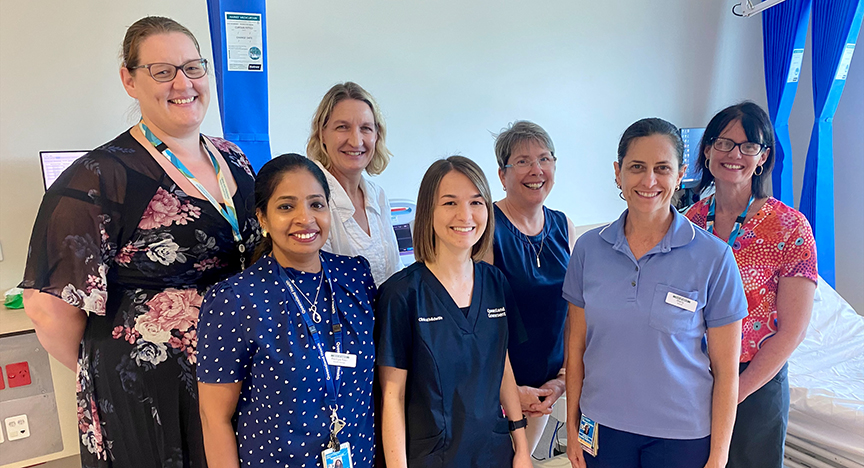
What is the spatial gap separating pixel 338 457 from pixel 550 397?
0.80 m

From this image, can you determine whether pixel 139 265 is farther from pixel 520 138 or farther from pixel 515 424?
pixel 520 138

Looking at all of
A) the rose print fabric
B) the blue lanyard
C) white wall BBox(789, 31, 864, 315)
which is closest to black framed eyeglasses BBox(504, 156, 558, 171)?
the blue lanyard

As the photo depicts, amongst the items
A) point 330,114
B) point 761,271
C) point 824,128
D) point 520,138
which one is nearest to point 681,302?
point 761,271

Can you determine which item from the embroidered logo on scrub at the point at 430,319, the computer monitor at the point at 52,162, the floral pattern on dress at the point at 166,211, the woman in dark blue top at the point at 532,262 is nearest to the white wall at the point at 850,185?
the woman in dark blue top at the point at 532,262

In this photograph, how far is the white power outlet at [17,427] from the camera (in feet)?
6.54

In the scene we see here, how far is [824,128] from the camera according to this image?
12.5 ft

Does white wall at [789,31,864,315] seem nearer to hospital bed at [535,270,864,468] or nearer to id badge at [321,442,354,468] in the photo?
hospital bed at [535,270,864,468]

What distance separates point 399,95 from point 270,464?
8.23ft

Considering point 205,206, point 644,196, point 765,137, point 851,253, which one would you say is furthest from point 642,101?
point 205,206

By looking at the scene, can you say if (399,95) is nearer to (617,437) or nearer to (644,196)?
(644,196)

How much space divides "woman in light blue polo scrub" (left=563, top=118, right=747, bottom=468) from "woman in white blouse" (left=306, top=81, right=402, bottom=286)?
68 cm

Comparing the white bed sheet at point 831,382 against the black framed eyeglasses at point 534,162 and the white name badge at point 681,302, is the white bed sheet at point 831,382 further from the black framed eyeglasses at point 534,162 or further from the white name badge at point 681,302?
the black framed eyeglasses at point 534,162

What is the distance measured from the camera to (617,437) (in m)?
1.39

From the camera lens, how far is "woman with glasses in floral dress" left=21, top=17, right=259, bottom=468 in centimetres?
118
